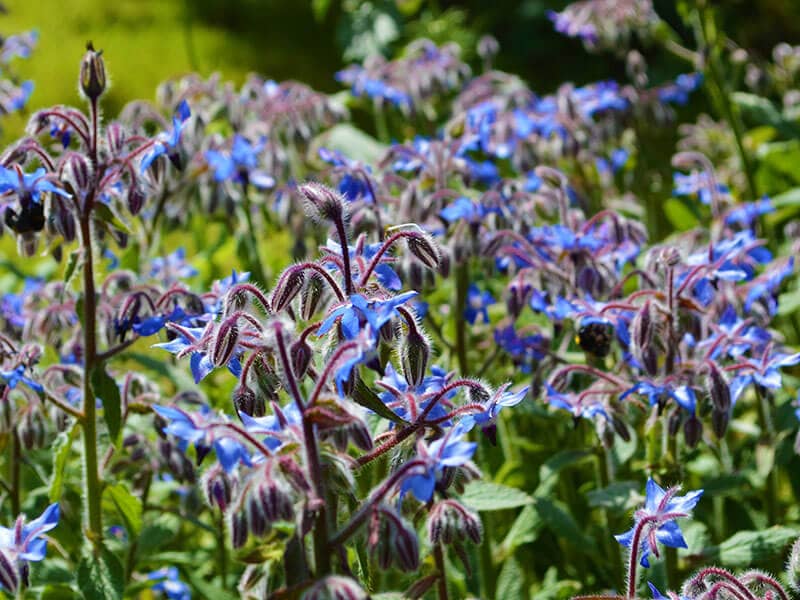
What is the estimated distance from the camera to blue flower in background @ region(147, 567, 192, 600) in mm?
2156

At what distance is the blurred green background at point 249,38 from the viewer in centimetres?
631

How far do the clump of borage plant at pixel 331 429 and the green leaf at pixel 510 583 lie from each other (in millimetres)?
587

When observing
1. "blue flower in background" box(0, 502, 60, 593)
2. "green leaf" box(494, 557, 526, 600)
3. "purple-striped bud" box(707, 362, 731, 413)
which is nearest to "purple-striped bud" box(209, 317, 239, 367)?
"blue flower in background" box(0, 502, 60, 593)

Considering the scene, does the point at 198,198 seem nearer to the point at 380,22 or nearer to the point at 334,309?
the point at 334,309

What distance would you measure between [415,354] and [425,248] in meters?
0.14

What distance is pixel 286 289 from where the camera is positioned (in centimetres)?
126

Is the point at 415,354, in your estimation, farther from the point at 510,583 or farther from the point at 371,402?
the point at 510,583

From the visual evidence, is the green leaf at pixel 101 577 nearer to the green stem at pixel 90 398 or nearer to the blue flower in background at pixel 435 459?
the green stem at pixel 90 398

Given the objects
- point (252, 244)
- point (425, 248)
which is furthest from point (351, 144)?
point (425, 248)

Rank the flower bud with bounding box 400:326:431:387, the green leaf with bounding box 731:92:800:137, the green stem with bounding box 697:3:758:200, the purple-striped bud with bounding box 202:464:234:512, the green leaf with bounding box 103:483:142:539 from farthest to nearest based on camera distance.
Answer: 1. the green leaf with bounding box 731:92:800:137
2. the green stem with bounding box 697:3:758:200
3. the green leaf with bounding box 103:483:142:539
4. the flower bud with bounding box 400:326:431:387
5. the purple-striped bud with bounding box 202:464:234:512

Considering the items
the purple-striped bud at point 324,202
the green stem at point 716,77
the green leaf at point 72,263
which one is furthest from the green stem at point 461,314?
the green stem at point 716,77

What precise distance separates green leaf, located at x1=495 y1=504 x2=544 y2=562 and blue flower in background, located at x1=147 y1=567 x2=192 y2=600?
643 millimetres

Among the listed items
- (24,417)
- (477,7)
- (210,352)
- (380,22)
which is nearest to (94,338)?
(24,417)

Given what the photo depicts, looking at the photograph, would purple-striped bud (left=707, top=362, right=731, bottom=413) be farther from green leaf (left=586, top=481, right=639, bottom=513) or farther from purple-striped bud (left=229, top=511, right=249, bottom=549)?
purple-striped bud (left=229, top=511, right=249, bottom=549)
